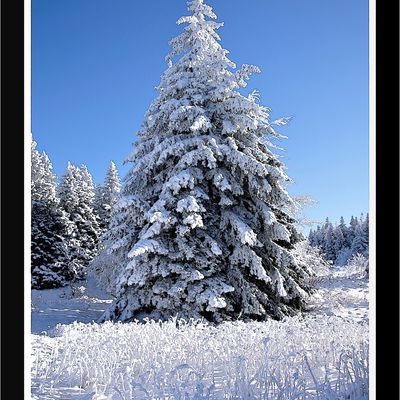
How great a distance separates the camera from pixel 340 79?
6738 mm

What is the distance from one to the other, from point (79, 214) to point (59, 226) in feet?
5.96

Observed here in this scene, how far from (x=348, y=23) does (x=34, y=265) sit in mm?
18592

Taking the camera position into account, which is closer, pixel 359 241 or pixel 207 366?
pixel 207 366

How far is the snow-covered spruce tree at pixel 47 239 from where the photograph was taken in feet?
64.9

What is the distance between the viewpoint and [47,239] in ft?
67.3

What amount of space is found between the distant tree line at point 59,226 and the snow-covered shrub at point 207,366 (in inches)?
582

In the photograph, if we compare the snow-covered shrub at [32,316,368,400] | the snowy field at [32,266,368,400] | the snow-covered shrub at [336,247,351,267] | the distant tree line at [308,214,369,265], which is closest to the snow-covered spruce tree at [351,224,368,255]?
the distant tree line at [308,214,369,265]

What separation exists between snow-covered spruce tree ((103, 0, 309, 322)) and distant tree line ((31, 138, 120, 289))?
996 cm

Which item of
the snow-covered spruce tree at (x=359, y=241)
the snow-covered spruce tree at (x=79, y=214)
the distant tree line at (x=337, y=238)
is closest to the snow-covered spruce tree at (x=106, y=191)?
the snow-covered spruce tree at (x=79, y=214)
